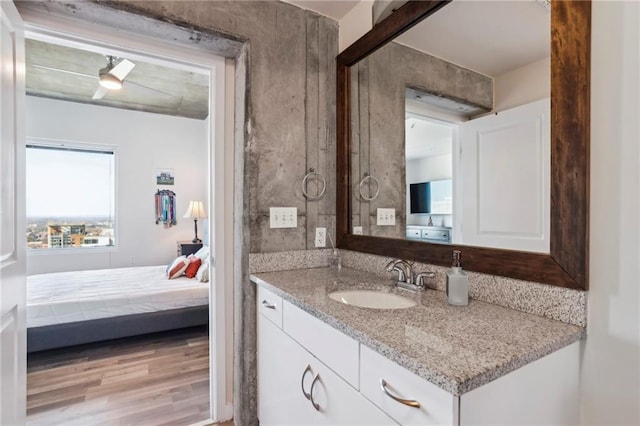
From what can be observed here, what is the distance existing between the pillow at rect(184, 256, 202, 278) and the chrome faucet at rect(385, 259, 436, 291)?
2626mm

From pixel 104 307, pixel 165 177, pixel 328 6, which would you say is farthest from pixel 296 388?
pixel 165 177

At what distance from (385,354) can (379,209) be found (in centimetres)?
107

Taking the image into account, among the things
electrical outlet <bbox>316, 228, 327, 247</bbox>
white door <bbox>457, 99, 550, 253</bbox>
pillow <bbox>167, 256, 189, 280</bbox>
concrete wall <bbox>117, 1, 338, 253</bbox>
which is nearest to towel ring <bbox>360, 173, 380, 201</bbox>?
concrete wall <bbox>117, 1, 338, 253</bbox>

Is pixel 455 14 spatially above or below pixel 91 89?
below

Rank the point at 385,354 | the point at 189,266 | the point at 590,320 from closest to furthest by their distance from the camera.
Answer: the point at 385,354, the point at 590,320, the point at 189,266

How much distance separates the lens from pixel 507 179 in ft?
3.80

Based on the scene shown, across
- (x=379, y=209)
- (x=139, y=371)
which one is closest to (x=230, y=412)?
(x=139, y=371)

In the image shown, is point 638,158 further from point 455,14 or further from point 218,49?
point 218,49

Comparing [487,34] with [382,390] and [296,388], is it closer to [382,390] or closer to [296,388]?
[382,390]

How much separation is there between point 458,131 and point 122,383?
2701 millimetres

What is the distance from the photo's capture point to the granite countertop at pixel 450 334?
2.24 ft

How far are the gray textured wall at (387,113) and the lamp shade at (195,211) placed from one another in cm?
345

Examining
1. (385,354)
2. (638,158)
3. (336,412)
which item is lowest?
(336,412)

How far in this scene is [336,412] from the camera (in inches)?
39.6
